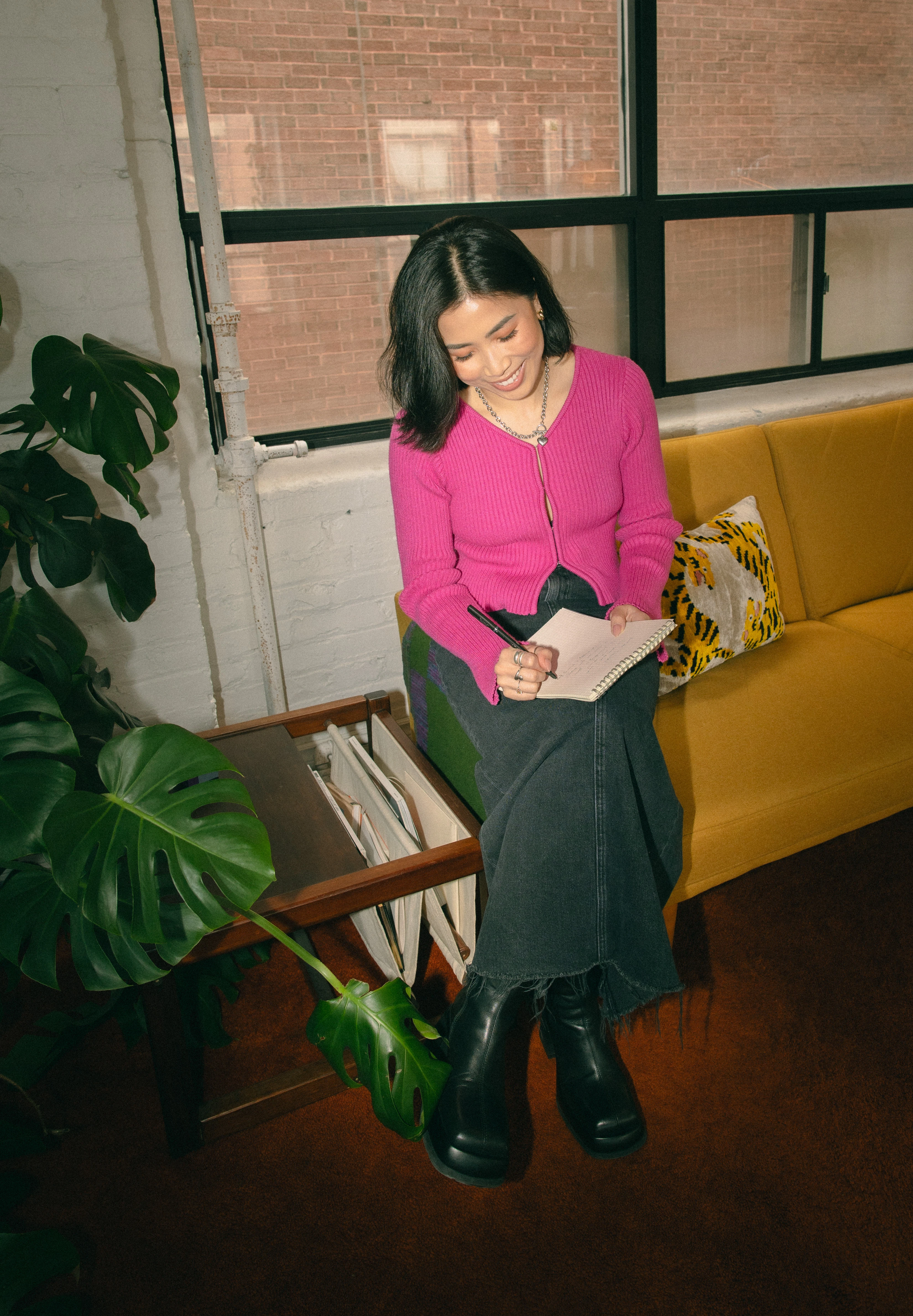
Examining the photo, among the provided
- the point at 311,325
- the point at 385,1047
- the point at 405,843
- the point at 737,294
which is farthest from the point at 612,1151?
the point at 737,294

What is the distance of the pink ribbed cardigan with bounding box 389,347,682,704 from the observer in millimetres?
1491

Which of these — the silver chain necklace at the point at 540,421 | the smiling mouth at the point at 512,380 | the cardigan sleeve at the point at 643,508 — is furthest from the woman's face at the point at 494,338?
the cardigan sleeve at the point at 643,508

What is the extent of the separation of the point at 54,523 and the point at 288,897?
2.29 feet

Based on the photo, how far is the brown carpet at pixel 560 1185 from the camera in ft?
3.82

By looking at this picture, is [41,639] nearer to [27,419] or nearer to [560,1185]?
[27,419]

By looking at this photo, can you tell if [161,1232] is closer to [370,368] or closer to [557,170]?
[370,368]

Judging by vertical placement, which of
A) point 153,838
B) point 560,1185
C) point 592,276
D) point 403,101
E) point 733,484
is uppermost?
point 403,101

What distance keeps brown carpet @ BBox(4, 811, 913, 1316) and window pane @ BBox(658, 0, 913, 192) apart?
6.78ft

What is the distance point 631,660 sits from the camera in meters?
1.29

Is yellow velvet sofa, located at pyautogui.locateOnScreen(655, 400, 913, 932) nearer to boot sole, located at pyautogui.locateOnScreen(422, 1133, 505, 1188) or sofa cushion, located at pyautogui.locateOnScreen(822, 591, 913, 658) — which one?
sofa cushion, located at pyautogui.locateOnScreen(822, 591, 913, 658)

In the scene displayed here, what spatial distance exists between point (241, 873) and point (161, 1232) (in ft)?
2.01

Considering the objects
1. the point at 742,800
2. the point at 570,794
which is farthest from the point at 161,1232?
the point at 742,800

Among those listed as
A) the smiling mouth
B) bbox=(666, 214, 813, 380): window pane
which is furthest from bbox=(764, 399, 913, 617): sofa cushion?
the smiling mouth

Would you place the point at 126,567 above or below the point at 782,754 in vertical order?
above
